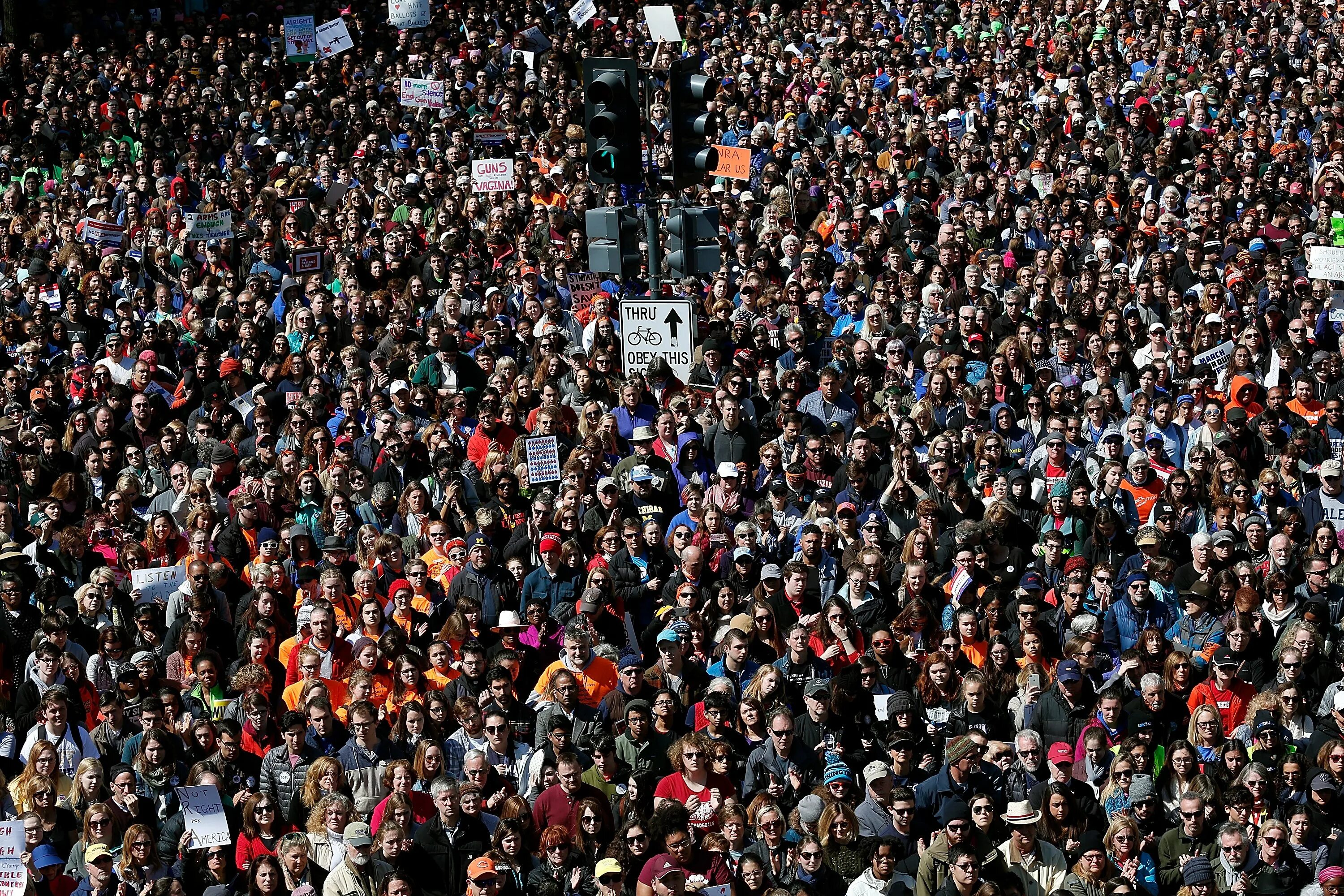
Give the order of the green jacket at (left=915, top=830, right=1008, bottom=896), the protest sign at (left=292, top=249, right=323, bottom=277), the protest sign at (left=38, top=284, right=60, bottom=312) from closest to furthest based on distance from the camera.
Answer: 1. the green jacket at (left=915, top=830, right=1008, bottom=896)
2. the protest sign at (left=292, top=249, right=323, bottom=277)
3. the protest sign at (left=38, top=284, right=60, bottom=312)

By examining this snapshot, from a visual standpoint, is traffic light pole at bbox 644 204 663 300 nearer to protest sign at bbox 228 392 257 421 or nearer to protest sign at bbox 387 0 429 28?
protest sign at bbox 228 392 257 421

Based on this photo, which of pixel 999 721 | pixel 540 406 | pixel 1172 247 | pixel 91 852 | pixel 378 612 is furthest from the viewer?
pixel 1172 247

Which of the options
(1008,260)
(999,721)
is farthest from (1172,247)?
(999,721)

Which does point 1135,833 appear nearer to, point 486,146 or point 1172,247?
point 1172,247

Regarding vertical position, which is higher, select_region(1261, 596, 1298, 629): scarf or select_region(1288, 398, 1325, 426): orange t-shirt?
select_region(1261, 596, 1298, 629): scarf

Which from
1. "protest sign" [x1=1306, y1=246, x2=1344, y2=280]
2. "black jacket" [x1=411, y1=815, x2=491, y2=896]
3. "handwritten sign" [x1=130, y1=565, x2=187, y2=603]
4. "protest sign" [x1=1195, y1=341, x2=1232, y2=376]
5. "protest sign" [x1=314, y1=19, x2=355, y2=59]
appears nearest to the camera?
"black jacket" [x1=411, y1=815, x2=491, y2=896]

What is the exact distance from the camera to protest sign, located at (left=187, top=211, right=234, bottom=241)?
22.1m

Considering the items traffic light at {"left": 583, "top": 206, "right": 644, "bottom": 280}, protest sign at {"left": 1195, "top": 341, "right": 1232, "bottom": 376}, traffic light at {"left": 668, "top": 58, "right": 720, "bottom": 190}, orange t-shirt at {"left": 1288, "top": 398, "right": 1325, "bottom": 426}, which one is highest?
traffic light at {"left": 668, "top": 58, "right": 720, "bottom": 190}

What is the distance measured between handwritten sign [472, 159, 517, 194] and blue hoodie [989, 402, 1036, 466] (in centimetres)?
862

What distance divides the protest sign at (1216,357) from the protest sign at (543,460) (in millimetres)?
5121

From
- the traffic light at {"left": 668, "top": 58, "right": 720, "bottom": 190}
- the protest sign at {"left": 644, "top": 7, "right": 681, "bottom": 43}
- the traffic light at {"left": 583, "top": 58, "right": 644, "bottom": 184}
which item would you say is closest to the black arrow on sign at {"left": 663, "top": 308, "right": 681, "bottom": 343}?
the traffic light at {"left": 668, "top": 58, "right": 720, "bottom": 190}

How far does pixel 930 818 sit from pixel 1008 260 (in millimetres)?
9694

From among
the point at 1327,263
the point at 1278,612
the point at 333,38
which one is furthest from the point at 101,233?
the point at 1278,612

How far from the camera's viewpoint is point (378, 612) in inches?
504
